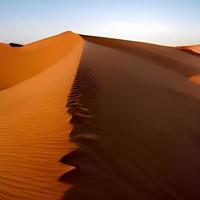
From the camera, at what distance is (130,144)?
15.6 feet

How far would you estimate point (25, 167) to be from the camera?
3.73 meters

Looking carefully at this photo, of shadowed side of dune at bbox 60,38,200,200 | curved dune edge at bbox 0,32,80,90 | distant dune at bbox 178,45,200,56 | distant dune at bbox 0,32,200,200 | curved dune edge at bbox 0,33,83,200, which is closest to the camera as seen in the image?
curved dune edge at bbox 0,33,83,200

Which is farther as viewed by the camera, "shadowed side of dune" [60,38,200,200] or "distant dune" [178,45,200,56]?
"distant dune" [178,45,200,56]

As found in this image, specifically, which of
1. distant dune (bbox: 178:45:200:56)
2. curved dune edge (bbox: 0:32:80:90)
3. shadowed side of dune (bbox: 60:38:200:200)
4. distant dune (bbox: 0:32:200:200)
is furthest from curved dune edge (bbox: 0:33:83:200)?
distant dune (bbox: 178:45:200:56)

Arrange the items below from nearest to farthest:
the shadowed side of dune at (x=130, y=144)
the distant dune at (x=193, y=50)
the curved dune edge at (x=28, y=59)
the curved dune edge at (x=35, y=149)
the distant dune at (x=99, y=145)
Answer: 1. the curved dune edge at (x=35, y=149)
2. the distant dune at (x=99, y=145)
3. the shadowed side of dune at (x=130, y=144)
4. the curved dune edge at (x=28, y=59)
5. the distant dune at (x=193, y=50)

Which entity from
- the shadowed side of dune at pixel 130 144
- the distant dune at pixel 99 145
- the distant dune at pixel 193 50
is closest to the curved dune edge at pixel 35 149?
the distant dune at pixel 99 145

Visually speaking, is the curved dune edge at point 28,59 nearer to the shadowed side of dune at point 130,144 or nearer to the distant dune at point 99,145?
the distant dune at point 99,145

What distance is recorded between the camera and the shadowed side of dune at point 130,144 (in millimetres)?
3603

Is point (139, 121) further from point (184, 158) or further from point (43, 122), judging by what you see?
point (43, 122)

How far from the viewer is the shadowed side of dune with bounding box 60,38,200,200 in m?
3.60

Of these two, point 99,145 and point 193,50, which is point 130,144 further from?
point 193,50

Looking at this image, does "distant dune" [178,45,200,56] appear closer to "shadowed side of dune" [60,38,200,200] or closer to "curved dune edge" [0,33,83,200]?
"shadowed side of dune" [60,38,200,200]

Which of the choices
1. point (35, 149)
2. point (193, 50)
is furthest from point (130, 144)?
point (193, 50)

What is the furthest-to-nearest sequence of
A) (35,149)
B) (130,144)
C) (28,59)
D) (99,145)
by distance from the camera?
1. (28,59)
2. (130,144)
3. (99,145)
4. (35,149)
